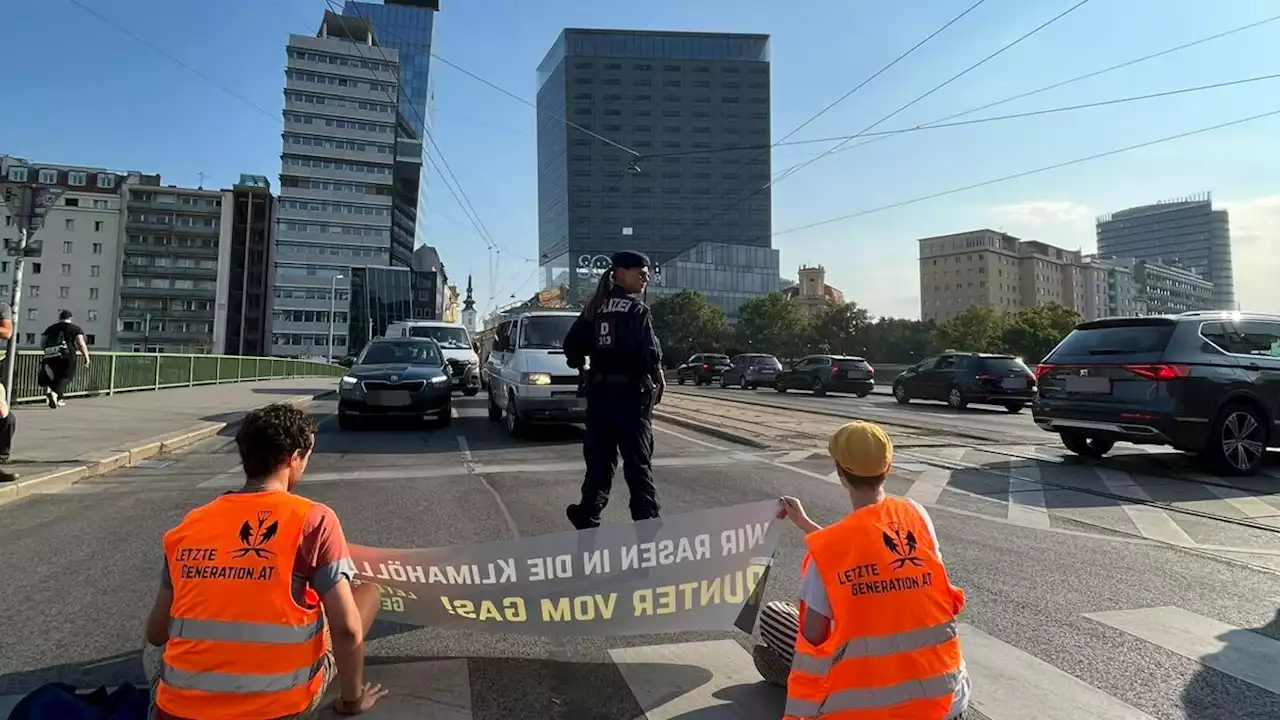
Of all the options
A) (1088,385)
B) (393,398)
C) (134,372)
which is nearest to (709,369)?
(134,372)

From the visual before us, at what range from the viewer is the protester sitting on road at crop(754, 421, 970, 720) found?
1.90 m

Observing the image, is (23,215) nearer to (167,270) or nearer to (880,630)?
(880,630)

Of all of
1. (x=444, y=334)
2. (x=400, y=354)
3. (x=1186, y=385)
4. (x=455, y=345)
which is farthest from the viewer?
(x=444, y=334)

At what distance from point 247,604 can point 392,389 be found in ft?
34.2

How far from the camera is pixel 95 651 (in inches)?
122

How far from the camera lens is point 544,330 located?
39.1 ft

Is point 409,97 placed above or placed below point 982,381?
above

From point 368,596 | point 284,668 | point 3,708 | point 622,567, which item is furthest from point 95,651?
point 622,567

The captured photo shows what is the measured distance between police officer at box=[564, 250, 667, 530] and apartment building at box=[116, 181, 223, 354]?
4283 inches

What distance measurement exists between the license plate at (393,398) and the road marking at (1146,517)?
10.1m

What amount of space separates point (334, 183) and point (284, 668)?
11085cm

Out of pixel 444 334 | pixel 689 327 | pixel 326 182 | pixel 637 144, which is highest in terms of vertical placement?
pixel 326 182

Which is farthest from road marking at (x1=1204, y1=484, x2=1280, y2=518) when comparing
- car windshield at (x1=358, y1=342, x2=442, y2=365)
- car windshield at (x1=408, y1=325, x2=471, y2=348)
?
car windshield at (x1=408, y1=325, x2=471, y2=348)

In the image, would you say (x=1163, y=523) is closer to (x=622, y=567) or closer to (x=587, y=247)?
(x=622, y=567)
